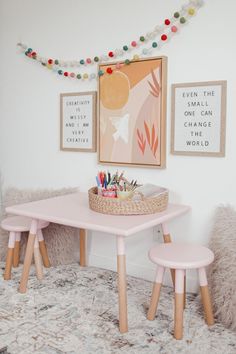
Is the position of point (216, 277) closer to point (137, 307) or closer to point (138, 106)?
point (137, 307)

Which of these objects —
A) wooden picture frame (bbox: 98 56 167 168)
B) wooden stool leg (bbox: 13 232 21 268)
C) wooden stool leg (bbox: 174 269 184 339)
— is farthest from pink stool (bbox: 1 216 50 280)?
wooden stool leg (bbox: 174 269 184 339)

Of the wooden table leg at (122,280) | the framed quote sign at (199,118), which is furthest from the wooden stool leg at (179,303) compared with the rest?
the framed quote sign at (199,118)

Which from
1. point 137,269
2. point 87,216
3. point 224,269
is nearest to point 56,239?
point 137,269

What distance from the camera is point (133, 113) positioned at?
2551mm

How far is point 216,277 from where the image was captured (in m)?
2.01

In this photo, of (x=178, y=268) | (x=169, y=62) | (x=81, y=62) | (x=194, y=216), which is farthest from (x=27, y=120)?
(x=178, y=268)

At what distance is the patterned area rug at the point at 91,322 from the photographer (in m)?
1.78

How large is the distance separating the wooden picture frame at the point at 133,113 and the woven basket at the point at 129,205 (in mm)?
370

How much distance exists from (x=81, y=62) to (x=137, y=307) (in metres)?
1.62

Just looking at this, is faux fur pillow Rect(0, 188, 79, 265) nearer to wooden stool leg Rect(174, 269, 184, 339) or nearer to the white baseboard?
the white baseboard

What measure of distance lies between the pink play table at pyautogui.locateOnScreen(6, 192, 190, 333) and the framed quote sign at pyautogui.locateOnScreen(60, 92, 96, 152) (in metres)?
0.43

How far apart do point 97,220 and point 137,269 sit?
766 millimetres

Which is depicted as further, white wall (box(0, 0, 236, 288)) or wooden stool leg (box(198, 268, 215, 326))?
white wall (box(0, 0, 236, 288))

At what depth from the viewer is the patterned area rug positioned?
178 cm
